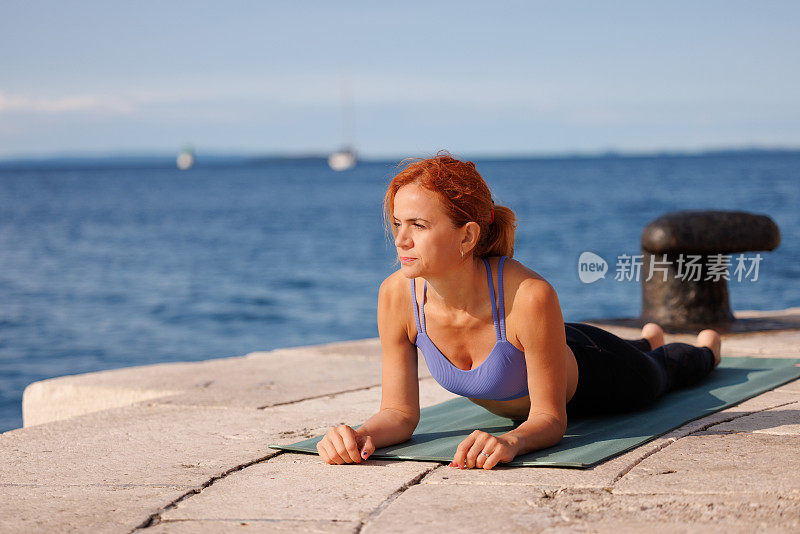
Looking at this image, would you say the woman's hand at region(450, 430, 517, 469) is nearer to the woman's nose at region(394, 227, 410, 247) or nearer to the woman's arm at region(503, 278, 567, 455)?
the woman's arm at region(503, 278, 567, 455)

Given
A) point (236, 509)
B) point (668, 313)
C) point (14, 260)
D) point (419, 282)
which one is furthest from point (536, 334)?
point (14, 260)

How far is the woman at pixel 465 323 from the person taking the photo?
3.65 meters

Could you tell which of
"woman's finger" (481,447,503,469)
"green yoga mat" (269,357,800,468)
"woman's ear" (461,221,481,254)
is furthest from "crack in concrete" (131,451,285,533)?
"woman's ear" (461,221,481,254)

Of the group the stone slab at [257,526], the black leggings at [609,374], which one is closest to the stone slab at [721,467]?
the black leggings at [609,374]

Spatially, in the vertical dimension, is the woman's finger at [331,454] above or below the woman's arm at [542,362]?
below

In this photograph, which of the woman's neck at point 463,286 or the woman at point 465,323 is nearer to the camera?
the woman at point 465,323

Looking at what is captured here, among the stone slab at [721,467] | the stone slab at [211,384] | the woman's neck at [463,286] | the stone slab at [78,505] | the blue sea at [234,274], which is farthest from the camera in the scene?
the blue sea at [234,274]

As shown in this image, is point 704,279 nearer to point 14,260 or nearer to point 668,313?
point 668,313

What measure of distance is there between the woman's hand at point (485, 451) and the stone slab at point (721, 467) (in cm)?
45

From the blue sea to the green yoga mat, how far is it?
1128 millimetres

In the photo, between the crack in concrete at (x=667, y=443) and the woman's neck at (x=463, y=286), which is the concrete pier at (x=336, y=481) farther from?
the woman's neck at (x=463, y=286)

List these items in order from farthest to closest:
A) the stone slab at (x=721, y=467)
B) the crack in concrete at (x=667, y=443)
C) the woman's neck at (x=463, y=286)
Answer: the woman's neck at (x=463, y=286) → the crack in concrete at (x=667, y=443) → the stone slab at (x=721, y=467)

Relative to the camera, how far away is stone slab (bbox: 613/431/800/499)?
3.20 meters

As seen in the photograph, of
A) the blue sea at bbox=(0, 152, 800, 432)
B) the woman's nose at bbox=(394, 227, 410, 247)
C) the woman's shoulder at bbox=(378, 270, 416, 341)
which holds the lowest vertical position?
the blue sea at bbox=(0, 152, 800, 432)
